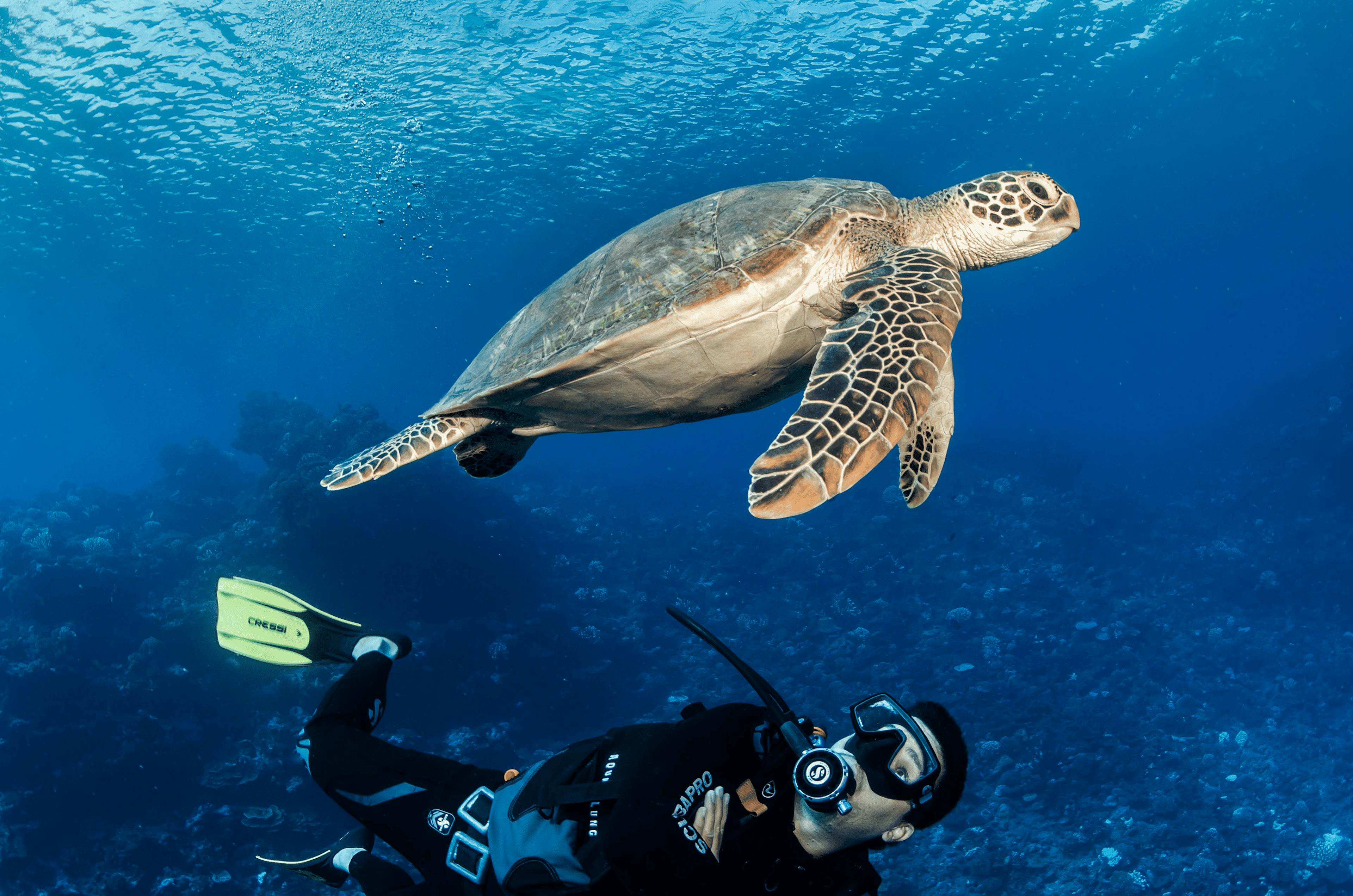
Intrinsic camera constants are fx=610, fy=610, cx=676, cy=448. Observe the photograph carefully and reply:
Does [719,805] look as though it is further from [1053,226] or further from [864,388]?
[1053,226]

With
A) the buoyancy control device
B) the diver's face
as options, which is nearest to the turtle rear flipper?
the buoyancy control device

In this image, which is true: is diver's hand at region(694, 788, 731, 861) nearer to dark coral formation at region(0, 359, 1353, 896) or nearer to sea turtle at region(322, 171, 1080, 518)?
sea turtle at region(322, 171, 1080, 518)

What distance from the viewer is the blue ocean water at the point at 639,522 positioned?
24.4ft

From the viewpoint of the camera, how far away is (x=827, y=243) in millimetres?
3133

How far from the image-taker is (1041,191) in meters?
3.65

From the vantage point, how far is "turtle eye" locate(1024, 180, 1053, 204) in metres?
3.63

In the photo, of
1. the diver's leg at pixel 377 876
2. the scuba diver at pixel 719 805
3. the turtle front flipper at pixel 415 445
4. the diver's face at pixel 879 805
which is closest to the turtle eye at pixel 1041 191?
the scuba diver at pixel 719 805

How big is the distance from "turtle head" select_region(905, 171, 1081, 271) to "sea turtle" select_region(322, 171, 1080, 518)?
1cm

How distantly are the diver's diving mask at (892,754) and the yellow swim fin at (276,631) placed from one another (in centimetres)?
287

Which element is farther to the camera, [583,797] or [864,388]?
[864,388]

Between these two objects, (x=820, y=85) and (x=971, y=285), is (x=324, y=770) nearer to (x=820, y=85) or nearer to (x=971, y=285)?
(x=820, y=85)

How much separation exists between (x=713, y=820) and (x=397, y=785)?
5.87ft

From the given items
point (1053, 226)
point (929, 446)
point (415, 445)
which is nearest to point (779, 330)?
point (929, 446)

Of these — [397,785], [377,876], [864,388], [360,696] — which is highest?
[864,388]
